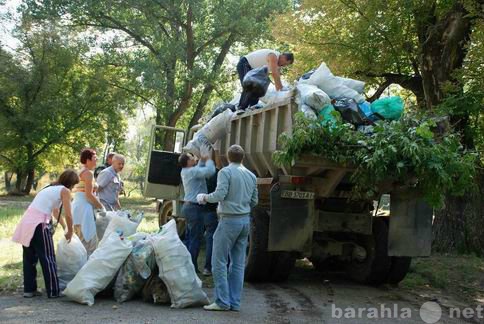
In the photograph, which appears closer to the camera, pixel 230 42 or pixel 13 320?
pixel 13 320

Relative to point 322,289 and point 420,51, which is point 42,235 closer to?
point 322,289

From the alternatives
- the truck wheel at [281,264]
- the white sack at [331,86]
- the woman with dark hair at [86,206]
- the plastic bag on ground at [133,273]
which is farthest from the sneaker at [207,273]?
the white sack at [331,86]

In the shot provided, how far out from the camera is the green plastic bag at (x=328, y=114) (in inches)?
250

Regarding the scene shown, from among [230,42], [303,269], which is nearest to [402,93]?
[303,269]

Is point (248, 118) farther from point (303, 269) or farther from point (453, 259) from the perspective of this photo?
point (453, 259)

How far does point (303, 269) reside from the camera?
9.09 meters

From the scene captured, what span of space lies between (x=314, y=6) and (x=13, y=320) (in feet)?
30.5

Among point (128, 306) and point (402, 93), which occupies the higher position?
point (402, 93)

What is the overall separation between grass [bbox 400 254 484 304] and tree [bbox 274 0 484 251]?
99 centimetres

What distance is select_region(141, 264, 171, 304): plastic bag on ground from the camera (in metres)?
5.98

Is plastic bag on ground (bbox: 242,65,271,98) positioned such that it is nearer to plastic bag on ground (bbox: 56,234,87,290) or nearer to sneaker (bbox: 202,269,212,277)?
sneaker (bbox: 202,269,212,277)

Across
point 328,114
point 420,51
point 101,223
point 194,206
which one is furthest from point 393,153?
point 420,51

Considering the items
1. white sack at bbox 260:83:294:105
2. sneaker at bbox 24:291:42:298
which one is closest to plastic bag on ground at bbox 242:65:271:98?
white sack at bbox 260:83:294:105

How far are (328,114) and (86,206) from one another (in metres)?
3.16
